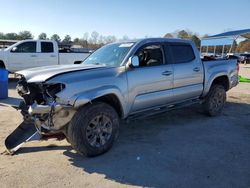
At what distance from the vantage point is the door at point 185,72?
21.9 feet

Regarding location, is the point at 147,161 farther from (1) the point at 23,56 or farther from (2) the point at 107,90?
(1) the point at 23,56

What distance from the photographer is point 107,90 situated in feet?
16.7

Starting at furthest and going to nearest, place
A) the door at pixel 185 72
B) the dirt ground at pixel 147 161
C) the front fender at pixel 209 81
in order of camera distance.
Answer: the front fender at pixel 209 81, the door at pixel 185 72, the dirt ground at pixel 147 161

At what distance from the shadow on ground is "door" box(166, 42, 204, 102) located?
744 mm

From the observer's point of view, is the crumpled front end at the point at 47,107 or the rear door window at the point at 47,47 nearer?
the crumpled front end at the point at 47,107

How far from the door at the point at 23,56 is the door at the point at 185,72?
10076 mm

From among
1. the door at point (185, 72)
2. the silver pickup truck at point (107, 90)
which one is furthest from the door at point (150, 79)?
the door at point (185, 72)

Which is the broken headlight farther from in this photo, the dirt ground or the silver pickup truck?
the dirt ground

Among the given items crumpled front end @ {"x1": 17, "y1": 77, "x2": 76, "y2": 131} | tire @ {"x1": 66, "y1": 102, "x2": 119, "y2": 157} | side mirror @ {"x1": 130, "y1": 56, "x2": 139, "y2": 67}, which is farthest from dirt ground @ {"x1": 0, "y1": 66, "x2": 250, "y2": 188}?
side mirror @ {"x1": 130, "y1": 56, "x2": 139, "y2": 67}

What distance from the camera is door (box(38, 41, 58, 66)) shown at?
15.6m

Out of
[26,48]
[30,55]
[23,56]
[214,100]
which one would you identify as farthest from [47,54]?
[214,100]

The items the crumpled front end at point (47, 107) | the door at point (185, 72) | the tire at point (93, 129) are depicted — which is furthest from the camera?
the door at point (185, 72)

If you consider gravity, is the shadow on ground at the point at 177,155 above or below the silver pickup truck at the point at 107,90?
below

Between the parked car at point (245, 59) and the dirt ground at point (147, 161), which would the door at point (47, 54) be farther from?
the parked car at point (245, 59)
